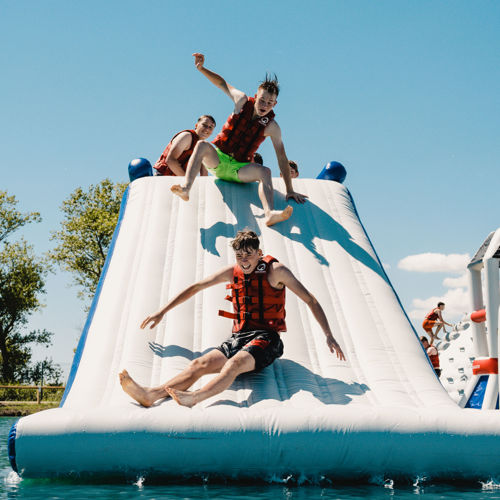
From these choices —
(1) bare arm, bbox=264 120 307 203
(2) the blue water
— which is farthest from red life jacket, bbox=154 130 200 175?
(2) the blue water

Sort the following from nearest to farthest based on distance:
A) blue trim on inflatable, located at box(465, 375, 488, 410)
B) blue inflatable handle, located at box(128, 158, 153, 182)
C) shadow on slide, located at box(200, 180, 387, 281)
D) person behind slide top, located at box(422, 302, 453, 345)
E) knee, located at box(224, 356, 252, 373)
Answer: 1. knee, located at box(224, 356, 252, 373)
2. blue trim on inflatable, located at box(465, 375, 488, 410)
3. shadow on slide, located at box(200, 180, 387, 281)
4. blue inflatable handle, located at box(128, 158, 153, 182)
5. person behind slide top, located at box(422, 302, 453, 345)

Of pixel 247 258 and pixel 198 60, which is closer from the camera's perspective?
pixel 247 258

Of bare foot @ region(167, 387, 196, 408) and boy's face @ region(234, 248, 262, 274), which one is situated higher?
boy's face @ region(234, 248, 262, 274)

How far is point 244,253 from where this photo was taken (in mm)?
2541

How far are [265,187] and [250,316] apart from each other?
157cm

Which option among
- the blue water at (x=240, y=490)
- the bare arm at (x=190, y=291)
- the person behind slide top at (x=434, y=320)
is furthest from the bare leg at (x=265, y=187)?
the person behind slide top at (x=434, y=320)

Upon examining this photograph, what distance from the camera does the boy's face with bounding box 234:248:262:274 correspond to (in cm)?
254

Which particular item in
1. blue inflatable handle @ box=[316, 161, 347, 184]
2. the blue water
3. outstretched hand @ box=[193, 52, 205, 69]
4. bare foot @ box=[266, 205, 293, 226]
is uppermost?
outstretched hand @ box=[193, 52, 205, 69]

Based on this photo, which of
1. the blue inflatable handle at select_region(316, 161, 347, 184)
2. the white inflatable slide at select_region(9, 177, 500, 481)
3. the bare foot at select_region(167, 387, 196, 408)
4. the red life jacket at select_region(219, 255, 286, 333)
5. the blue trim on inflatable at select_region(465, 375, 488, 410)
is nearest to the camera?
the white inflatable slide at select_region(9, 177, 500, 481)

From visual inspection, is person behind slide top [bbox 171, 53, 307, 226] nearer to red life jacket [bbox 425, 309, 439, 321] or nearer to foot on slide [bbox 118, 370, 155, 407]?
foot on slide [bbox 118, 370, 155, 407]

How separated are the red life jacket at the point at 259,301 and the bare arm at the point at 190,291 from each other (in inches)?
3.0

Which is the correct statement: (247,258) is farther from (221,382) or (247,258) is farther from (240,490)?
(240,490)

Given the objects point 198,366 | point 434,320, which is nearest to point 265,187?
point 198,366

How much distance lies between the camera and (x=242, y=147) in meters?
4.15
